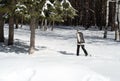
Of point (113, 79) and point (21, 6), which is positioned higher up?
point (21, 6)

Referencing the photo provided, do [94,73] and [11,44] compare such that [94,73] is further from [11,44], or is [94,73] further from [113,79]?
[11,44]

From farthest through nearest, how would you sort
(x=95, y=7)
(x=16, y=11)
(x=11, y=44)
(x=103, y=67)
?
(x=95, y=7) → (x=11, y=44) → (x=16, y=11) → (x=103, y=67)

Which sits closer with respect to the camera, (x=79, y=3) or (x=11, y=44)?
(x=11, y=44)

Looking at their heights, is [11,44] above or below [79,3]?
below

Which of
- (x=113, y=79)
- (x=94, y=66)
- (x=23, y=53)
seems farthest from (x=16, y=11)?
(x=113, y=79)

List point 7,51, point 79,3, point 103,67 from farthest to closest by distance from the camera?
point 79,3, point 7,51, point 103,67

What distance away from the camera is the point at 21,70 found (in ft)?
47.9

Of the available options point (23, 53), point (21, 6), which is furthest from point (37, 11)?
point (23, 53)

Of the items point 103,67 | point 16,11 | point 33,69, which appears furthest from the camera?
point 16,11

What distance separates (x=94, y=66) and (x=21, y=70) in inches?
129

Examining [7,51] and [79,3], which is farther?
[79,3]

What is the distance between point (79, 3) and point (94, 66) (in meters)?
53.3

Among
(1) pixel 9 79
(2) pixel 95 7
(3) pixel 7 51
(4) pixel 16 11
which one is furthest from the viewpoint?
(2) pixel 95 7

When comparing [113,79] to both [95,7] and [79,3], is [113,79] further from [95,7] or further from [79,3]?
[79,3]
